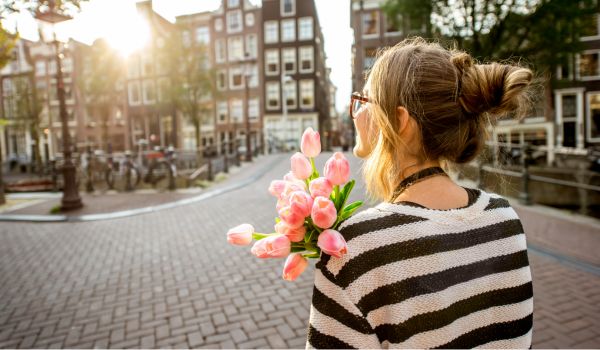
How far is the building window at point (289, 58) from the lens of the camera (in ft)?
110

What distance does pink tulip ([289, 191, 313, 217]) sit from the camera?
968mm

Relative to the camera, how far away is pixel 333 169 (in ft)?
3.48

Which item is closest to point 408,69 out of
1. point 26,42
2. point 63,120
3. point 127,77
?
point 63,120

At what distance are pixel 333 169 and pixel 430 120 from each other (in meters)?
0.28

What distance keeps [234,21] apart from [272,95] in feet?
24.5

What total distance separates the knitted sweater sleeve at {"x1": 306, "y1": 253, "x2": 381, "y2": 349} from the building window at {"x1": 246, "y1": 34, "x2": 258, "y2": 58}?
3522cm

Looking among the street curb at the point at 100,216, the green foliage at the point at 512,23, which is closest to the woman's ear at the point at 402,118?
the street curb at the point at 100,216

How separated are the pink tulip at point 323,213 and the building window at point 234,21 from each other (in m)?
36.4

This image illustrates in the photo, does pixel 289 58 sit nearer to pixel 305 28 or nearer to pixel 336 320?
pixel 305 28

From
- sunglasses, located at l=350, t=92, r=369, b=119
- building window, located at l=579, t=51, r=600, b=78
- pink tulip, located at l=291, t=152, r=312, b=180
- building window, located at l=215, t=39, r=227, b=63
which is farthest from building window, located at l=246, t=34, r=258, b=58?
pink tulip, located at l=291, t=152, r=312, b=180

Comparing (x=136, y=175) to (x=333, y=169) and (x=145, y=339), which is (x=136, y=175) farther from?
(x=333, y=169)

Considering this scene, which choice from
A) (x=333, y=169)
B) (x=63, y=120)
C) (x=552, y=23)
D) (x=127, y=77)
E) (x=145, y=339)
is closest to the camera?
(x=333, y=169)

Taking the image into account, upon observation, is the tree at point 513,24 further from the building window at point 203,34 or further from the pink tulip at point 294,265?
the building window at point 203,34

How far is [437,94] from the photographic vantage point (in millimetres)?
1033
